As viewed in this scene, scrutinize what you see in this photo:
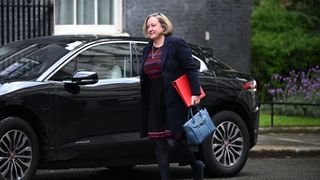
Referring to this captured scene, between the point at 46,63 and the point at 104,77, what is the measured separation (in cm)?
64

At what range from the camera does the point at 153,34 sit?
8336 millimetres

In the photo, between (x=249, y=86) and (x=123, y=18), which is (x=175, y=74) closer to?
(x=249, y=86)

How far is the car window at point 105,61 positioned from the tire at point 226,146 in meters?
1.24

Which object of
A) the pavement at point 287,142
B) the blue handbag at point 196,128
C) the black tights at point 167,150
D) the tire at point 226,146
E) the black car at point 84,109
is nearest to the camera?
the blue handbag at point 196,128

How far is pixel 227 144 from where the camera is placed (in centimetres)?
1004

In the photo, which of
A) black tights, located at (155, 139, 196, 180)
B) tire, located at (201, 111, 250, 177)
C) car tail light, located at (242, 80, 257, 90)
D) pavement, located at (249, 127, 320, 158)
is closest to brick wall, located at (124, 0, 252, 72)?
pavement, located at (249, 127, 320, 158)

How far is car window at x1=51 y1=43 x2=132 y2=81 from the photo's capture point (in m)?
9.27

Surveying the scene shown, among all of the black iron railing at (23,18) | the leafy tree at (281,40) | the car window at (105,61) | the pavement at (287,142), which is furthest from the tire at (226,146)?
the leafy tree at (281,40)

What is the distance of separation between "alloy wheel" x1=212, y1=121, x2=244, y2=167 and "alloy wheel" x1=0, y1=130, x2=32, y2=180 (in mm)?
2306

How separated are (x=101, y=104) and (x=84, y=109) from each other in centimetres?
20

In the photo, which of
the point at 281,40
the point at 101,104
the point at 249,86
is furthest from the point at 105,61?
the point at 281,40

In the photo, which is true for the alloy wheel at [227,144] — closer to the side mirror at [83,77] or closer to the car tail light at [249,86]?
the car tail light at [249,86]

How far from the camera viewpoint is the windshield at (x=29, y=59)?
8.95 meters

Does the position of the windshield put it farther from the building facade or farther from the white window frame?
the white window frame
